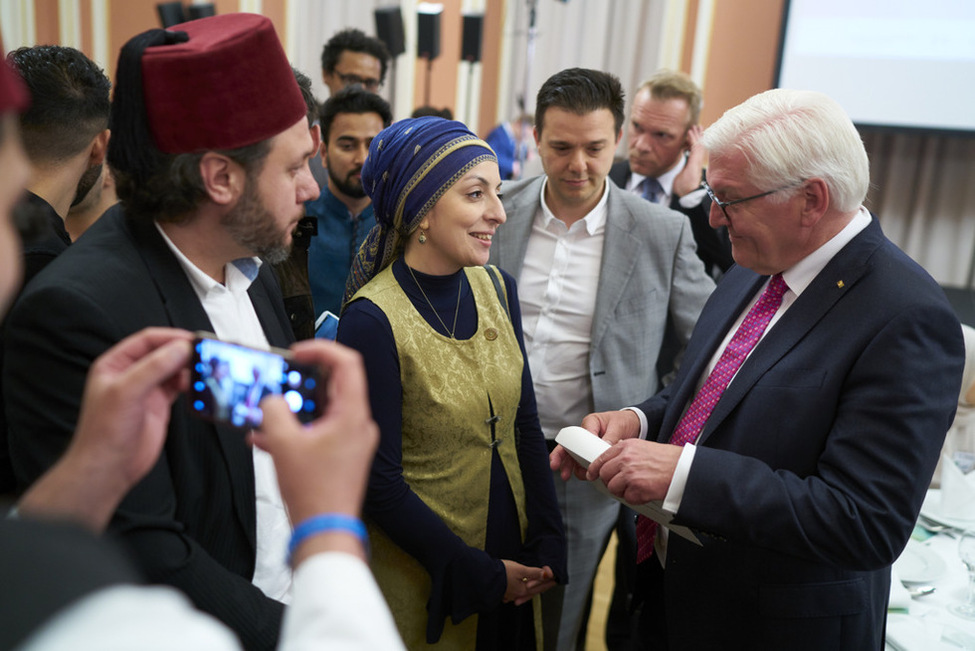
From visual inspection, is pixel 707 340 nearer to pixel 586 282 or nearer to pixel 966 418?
pixel 586 282

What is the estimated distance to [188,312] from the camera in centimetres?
105

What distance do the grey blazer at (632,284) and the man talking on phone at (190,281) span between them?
3.47 feet

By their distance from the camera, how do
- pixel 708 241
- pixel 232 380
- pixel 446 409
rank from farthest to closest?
pixel 708 241, pixel 446 409, pixel 232 380

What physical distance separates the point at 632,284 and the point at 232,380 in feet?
5.01

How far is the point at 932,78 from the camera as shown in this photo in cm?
496

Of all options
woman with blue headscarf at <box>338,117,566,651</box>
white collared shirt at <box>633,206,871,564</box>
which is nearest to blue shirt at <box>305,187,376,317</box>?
woman with blue headscarf at <box>338,117,566,651</box>

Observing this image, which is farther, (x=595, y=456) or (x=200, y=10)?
(x=200, y=10)

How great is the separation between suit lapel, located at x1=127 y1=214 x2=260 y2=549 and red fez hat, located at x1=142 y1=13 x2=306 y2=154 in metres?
0.14

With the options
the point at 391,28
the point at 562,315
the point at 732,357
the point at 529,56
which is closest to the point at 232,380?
the point at 732,357

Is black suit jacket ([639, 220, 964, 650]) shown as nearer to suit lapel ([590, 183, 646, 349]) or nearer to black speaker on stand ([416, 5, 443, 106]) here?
suit lapel ([590, 183, 646, 349])

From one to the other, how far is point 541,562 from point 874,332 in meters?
0.84

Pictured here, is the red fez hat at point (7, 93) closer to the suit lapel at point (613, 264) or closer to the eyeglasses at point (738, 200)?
the eyeglasses at point (738, 200)

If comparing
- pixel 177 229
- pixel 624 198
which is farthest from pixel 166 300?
pixel 624 198

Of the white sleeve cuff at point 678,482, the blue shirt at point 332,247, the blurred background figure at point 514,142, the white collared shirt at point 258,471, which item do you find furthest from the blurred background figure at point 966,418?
the blurred background figure at point 514,142
